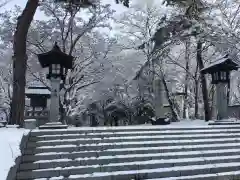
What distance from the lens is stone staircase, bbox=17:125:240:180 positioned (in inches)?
251

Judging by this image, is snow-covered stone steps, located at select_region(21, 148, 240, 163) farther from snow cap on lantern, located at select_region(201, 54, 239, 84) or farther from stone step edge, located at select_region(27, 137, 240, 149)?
snow cap on lantern, located at select_region(201, 54, 239, 84)

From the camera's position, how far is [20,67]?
12.1 m

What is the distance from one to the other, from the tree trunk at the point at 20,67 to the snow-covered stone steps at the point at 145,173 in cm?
604

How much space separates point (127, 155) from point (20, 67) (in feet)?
23.0

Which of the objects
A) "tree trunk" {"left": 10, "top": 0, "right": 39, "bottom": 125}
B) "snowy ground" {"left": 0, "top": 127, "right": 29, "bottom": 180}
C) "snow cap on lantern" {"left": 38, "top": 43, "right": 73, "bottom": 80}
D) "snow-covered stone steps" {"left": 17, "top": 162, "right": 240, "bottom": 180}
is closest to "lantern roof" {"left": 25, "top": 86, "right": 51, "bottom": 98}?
"tree trunk" {"left": 10, "top": 0, "right": 39, "bottom": 125}

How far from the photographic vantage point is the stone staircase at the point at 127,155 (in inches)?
251

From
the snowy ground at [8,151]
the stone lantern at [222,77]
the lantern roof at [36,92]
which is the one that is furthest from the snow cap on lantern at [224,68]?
the lantern roof at [36,92]

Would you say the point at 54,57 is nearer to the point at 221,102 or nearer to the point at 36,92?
the point at 221,102

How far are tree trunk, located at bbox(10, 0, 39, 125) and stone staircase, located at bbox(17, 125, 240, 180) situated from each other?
4388mm

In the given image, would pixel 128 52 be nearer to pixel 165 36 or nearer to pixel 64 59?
pixel 165 36

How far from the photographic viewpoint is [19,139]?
6781 millimetres

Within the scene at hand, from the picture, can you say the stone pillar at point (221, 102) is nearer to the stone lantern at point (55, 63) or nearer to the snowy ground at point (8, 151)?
the stone lantern at point (55, 63)

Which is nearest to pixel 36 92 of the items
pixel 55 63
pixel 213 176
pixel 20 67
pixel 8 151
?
pixel 20 67

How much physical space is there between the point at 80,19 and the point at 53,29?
7.72 feet
